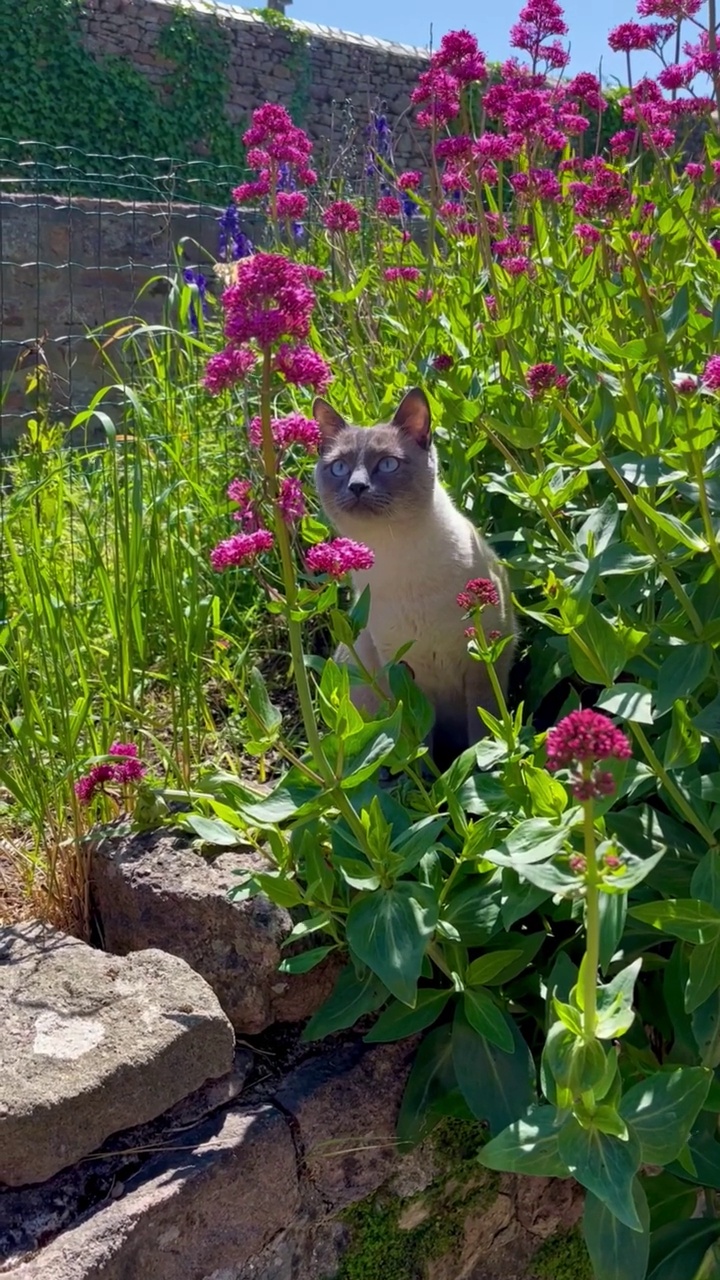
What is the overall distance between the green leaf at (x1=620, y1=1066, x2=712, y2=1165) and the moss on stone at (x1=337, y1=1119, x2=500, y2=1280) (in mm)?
613

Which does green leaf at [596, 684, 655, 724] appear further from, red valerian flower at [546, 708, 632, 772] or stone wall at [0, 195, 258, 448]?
stone wall at [0, 195, 258, 448]

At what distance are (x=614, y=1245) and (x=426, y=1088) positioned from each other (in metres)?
0.51

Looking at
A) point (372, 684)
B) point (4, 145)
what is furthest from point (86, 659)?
point (4, 145)

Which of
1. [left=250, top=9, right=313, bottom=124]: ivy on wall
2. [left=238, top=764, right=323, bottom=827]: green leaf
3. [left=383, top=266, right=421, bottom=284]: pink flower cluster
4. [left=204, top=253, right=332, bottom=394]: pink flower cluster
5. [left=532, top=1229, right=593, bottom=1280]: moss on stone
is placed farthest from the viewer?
[left=250, top=9, right=313, bottom=124]: ivy on wall

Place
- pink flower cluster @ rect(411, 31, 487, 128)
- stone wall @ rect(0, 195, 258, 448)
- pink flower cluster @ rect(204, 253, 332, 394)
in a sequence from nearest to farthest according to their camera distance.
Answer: pink flower cluster @ rect(204, 253, 332, 394), pink flower cluster @ rect(411, 31, 487, 128), stone wall @ rect(0, 195, 258, 448)

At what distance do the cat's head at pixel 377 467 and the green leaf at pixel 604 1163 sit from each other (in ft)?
5.03

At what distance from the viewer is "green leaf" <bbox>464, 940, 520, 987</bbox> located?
2055 mm

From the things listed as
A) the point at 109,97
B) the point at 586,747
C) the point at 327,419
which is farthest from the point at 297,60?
the point at 586,747

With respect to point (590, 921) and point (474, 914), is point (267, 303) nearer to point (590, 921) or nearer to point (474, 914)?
point (590, 921)

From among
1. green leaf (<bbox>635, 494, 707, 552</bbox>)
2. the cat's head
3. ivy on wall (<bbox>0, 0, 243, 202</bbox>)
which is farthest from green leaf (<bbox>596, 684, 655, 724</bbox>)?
ivy on wall (<bbox>0, 0, 243, 202</bbox>)

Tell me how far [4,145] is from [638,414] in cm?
1351

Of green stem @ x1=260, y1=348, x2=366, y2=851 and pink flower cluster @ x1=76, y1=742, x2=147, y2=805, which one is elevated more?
green stem @ x1=260, y1=348, x2=366, y2=851

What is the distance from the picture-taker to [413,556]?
9.23 ft

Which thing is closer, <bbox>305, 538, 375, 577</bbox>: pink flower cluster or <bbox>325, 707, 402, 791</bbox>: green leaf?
<bbox>305, 538, 375, 577</bbox>: pink flower cluster
